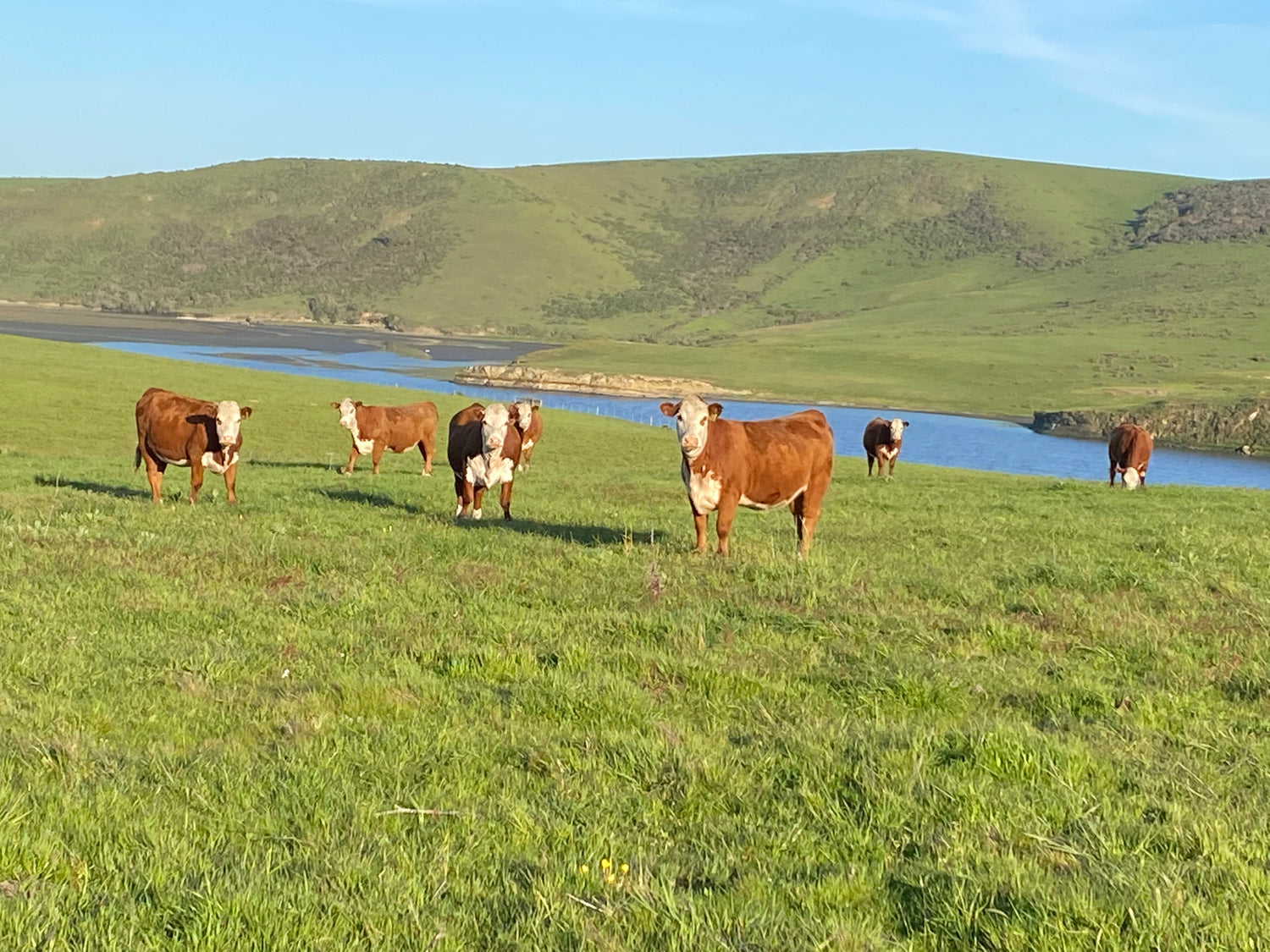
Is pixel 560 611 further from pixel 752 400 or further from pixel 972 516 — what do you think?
pixel 752 400

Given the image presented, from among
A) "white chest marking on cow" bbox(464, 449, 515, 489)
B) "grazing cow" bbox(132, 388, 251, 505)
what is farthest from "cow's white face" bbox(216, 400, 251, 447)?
"white chest marking on cow" bbox(464, 449, 515, 489)

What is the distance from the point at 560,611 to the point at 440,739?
357 centimetres

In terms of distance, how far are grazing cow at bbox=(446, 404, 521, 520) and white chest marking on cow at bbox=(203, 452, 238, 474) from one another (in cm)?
352

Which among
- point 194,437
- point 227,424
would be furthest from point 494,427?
point 194,437

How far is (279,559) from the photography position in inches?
471

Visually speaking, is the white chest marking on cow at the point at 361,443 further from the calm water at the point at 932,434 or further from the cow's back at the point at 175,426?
the calm water at the point at 932,434

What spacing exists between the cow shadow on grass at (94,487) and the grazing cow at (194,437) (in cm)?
96

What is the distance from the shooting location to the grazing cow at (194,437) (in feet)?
60.9

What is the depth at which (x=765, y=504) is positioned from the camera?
46.8ft

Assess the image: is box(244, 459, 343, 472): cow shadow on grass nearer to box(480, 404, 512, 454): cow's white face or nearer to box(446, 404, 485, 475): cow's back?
box(446, 404, 485, 475): cow's back

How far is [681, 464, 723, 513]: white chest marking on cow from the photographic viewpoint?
44.6ft

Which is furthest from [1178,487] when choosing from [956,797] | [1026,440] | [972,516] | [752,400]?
[752,400]

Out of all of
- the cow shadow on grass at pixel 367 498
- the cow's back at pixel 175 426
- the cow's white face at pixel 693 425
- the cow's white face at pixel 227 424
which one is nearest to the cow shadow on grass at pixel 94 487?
the cow's back at pixel 175 426

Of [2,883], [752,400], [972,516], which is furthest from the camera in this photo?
[752,400]
